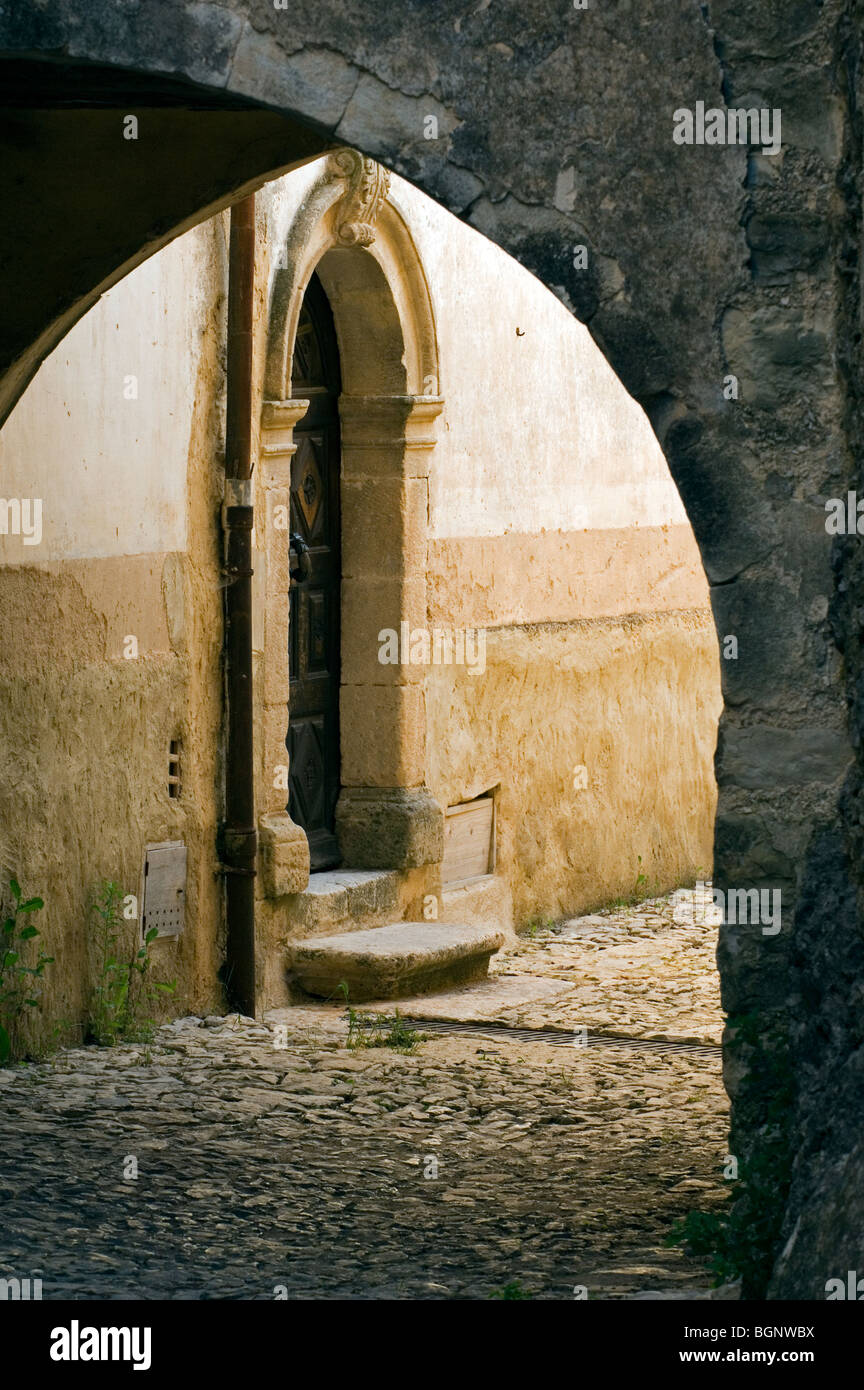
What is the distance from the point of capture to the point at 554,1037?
7.88 m

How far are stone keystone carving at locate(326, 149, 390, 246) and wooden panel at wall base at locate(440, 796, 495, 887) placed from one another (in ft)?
8.48

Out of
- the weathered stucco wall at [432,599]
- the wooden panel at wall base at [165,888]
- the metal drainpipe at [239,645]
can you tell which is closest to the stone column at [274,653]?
the weathered stucco wall at [432,599]

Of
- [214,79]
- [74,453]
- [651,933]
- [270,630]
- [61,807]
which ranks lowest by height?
[651,933]

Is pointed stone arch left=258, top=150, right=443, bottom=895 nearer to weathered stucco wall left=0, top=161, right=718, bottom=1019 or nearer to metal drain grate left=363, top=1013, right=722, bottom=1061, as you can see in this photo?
weathered stucco wall left=0, top=161, right=718, bottom=1019

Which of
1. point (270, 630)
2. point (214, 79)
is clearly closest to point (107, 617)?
point (270, 630)

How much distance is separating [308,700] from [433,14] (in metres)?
4.93

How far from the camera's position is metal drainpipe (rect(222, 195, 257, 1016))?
8.00 metres

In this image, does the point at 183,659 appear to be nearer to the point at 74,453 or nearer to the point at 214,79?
the point at 74,453

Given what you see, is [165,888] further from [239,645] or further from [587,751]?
[587,751]

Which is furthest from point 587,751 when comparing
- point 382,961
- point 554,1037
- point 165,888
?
point 165,888

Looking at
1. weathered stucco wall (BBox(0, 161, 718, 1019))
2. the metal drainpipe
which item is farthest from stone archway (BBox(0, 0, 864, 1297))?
the metal drainpipe

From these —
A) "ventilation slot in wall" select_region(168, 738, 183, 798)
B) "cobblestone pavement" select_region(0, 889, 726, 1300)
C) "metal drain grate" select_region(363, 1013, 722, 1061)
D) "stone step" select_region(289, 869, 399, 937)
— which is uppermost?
"ventilation slot in wall" select_region(168, 738, 183, 798)

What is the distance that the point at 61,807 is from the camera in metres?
7.25

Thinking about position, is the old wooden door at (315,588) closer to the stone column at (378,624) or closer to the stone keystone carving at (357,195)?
the stone column at (378,624)
